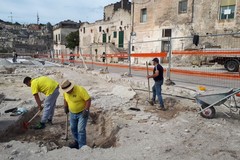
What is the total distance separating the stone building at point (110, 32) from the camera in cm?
3434

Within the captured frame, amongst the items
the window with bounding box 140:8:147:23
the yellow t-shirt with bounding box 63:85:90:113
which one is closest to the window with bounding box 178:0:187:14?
the window with bounding box 140:8:147:23

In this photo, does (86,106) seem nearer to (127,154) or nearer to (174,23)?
Answer: (127,154)

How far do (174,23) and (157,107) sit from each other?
66.8 ft

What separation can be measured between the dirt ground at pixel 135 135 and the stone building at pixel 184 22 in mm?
12174

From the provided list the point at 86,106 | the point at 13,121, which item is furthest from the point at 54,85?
the point at 86,106

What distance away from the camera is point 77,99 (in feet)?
15.1

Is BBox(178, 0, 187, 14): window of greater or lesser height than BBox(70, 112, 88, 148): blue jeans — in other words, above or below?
above

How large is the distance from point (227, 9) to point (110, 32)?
2448cm

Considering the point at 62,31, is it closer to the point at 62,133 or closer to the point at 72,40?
the point at 72,40

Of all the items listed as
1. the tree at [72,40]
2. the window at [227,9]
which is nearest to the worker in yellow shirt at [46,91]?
the window at [227,9]

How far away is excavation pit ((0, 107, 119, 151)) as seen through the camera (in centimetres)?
510

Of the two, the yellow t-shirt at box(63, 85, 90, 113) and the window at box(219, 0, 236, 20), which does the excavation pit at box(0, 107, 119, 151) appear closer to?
the yellow t-shirt at box(63, 85, 90, 113)

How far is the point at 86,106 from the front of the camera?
4.55 m

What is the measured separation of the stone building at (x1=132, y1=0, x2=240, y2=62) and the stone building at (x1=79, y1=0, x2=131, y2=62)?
4.36 meters
